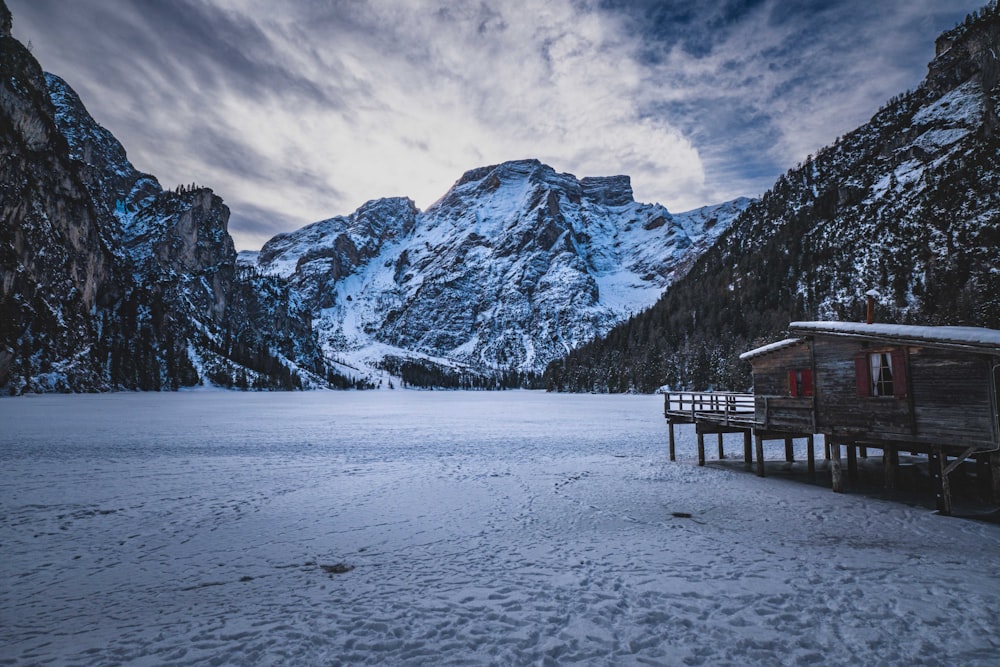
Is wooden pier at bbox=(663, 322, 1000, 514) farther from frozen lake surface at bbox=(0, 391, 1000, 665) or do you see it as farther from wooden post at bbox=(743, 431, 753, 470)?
wooden post at bbox=(743, 431, 753, 470)

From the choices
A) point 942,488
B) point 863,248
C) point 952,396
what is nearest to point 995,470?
point 942,488

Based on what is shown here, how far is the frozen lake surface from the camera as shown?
8.57 meters

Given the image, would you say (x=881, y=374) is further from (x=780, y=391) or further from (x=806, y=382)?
(x=780, y=391)

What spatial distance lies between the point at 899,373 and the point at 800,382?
5.06 metres

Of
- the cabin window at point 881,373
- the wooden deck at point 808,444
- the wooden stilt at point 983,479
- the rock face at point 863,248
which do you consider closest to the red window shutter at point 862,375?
the cabin window at point 881,373

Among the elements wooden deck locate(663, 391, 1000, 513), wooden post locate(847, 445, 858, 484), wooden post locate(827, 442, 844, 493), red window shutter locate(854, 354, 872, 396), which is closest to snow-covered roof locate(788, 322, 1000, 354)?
red window shutter locate(854, 354, 872, 396)

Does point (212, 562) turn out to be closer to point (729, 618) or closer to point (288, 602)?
point (288, 602)

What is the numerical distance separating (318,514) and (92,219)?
20374cm

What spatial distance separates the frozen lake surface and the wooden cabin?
106 inches

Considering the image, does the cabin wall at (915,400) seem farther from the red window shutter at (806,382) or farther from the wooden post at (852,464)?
the wooden post at (852,464)

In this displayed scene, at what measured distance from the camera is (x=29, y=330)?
115 meters

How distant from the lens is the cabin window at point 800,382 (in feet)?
76.2

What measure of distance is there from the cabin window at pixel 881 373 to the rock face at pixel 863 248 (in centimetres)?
5985

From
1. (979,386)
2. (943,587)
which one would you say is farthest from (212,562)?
(979,386)
